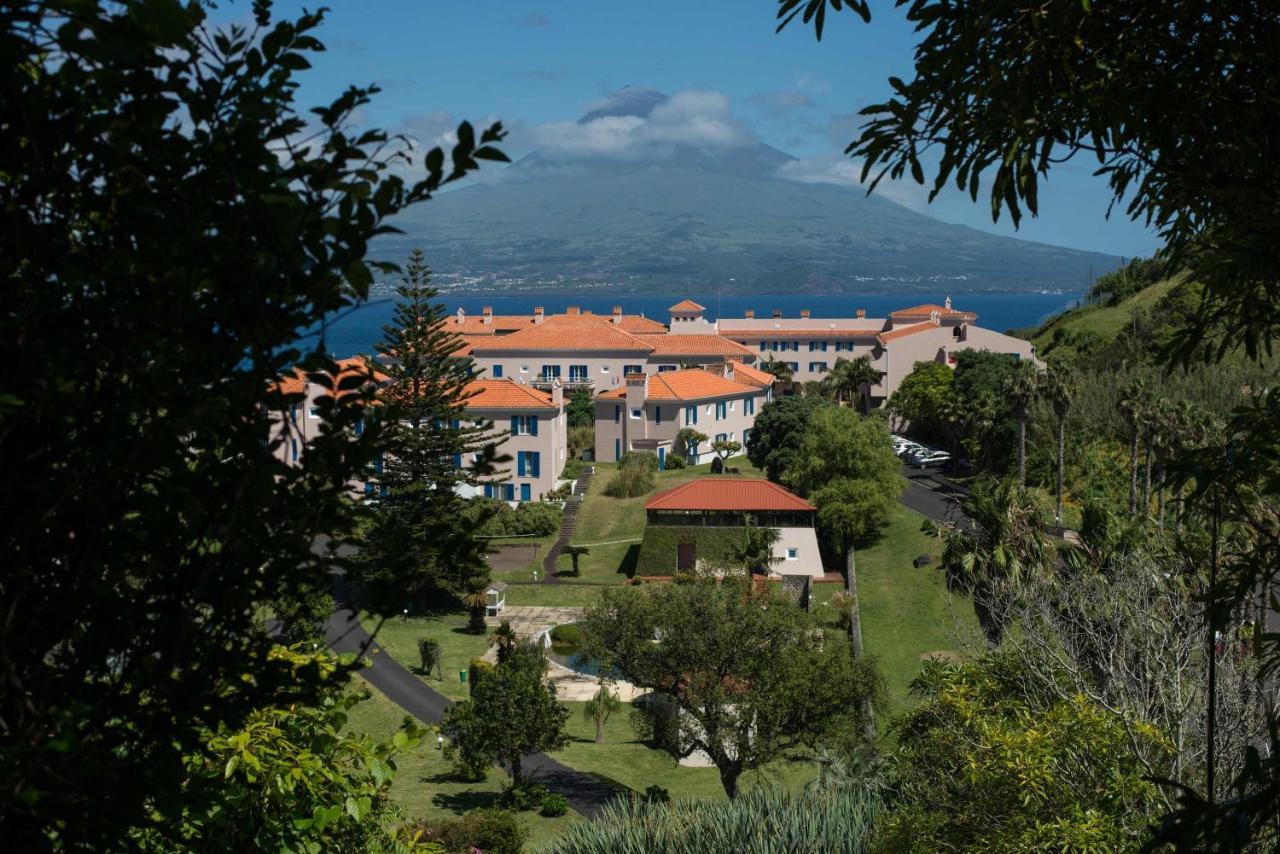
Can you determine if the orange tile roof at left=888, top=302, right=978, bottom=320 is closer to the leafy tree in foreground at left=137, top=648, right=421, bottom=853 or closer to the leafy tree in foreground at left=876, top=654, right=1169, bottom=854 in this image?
the leafy tree in foreground at left=876, top=654, right=1169, bottom=854

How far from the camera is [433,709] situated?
3212 centimetres

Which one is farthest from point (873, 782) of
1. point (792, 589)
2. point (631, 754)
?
point (792, 589)

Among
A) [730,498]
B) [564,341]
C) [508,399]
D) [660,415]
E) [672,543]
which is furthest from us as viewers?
[564,341]

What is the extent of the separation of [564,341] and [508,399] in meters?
21.0

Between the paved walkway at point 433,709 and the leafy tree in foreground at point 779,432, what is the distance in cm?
2368

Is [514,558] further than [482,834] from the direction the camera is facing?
Yes

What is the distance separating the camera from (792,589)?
44062 mm

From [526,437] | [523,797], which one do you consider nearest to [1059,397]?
[526,437]

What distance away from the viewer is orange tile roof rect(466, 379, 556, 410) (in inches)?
2222

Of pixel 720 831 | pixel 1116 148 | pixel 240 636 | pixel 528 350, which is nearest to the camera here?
pixel 240 636

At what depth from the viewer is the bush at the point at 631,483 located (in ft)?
183

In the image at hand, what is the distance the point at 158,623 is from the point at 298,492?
519 mm

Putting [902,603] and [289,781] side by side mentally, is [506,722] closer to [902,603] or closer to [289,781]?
[902,603]

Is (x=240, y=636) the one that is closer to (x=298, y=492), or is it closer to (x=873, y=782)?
(x=298, y=492)
